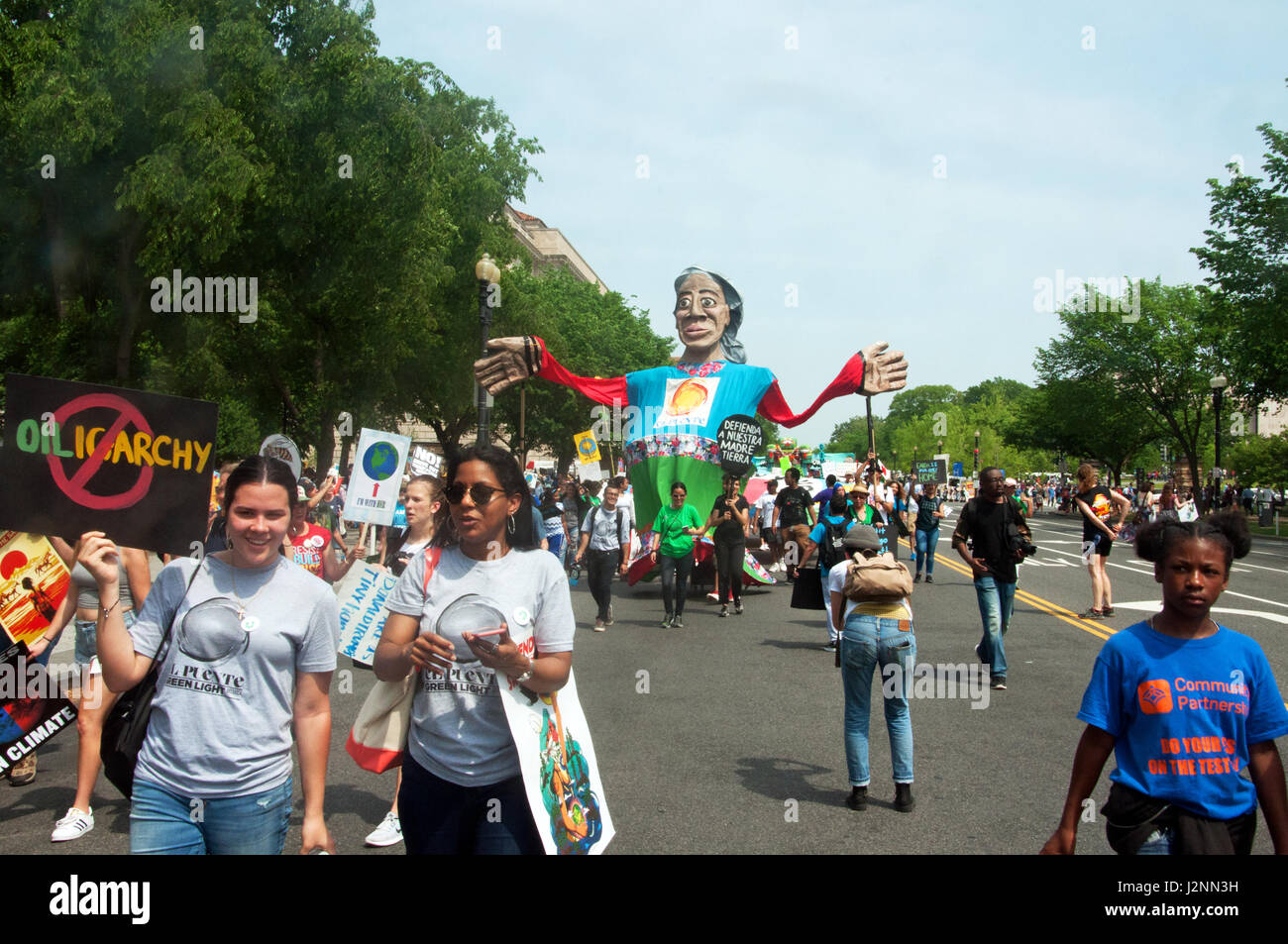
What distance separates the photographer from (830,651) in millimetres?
11070

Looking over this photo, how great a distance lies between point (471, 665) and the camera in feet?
10.3

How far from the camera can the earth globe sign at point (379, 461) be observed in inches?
333

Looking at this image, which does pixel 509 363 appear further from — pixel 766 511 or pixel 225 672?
pixel 766 511

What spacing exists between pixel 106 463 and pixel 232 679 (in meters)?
1.03

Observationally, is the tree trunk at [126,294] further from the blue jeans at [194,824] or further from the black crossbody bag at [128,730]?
the blue jeans at [194,824]

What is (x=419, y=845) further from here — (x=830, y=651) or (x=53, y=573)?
(x=830, y=651)

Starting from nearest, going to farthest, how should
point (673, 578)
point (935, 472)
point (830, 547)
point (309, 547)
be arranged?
point (309, 547)
point (830, 547)
point (673, 578)
point (935, 472)

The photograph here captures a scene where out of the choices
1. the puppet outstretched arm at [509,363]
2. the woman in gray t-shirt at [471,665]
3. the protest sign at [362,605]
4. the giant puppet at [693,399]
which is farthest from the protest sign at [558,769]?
the giant puppet at [693,399]

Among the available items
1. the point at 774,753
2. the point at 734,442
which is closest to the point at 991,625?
the point at 774,753

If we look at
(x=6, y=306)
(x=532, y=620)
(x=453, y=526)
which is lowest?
(x=532, y=620)

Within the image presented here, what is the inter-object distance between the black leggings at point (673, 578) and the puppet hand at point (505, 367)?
11.6 ft

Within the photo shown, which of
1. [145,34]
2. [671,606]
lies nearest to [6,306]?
[145,34]

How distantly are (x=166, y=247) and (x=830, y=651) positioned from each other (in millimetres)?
12777

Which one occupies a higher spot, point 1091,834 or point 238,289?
point 238,289
